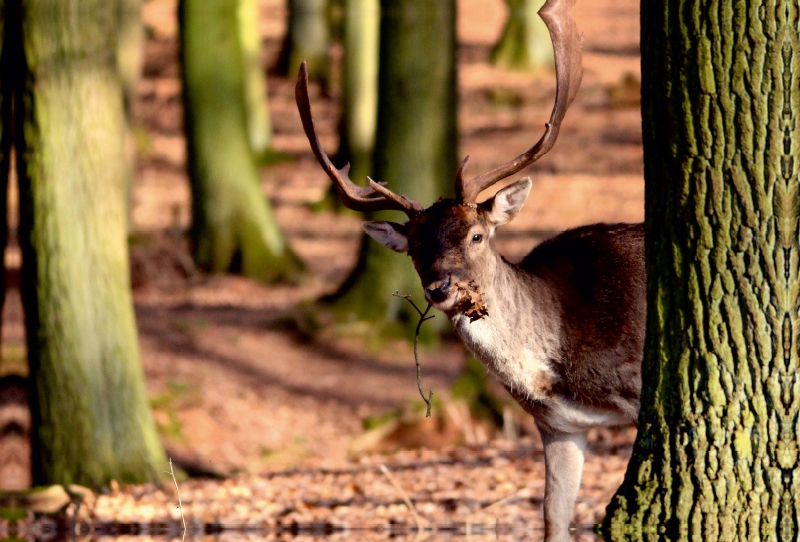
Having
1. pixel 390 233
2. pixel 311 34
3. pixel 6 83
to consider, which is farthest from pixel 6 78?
pixel 311 34

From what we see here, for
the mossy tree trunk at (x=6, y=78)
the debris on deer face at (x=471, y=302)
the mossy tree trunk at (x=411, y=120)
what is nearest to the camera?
the debris on deer face at (x=471, y=302)

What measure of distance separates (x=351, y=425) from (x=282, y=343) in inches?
61.7

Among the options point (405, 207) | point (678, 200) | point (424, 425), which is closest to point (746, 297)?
point (678, 200)

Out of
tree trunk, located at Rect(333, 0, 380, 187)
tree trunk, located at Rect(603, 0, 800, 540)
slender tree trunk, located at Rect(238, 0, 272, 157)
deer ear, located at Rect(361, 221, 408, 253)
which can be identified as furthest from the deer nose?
slender tree trunk, located at Rect(238, 0, 272, 157)

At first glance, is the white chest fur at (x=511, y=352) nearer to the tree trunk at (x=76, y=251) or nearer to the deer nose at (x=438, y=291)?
the deer nose at (x=438, y=291)

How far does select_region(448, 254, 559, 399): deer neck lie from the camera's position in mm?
5727

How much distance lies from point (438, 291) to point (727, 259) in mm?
1423

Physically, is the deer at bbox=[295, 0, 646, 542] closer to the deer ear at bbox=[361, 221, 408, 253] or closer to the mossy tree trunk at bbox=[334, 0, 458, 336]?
the deer ear at bbox=[361, 221, 408, 253]

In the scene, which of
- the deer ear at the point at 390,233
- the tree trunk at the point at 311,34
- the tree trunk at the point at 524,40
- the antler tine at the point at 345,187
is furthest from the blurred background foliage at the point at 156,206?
the tree trunk at the point at 524,40

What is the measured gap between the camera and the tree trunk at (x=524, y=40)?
21516mm

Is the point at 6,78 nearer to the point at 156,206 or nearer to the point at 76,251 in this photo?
the point at 76,251

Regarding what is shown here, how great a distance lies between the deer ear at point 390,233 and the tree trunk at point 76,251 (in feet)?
7.84

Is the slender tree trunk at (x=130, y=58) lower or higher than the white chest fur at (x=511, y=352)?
higher

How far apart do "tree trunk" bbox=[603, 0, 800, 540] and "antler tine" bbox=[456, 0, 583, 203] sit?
37.1 inches
